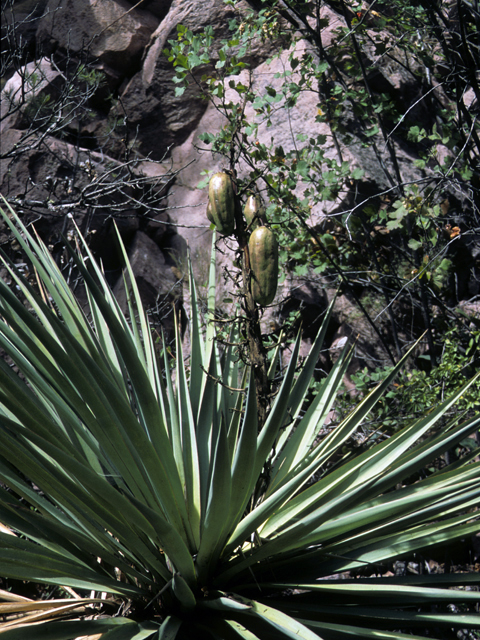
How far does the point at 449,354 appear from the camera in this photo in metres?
2.23

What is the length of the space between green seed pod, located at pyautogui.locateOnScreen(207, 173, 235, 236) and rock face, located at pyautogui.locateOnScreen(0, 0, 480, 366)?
90.7 inches

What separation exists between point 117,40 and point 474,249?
421cm

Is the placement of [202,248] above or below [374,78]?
below

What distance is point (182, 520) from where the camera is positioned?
35.9 inches

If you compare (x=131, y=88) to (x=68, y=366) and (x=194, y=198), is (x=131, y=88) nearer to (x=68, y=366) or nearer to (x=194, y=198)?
(x=194, y=198)

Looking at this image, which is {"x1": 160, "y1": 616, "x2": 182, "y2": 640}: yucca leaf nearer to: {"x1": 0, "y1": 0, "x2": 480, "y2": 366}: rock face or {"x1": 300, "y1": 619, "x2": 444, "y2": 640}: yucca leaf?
{"x1": 300, "y1": 619, "x2": 444, "y2": 640}: yucca leaf

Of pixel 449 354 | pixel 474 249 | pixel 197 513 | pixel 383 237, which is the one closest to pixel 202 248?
pixel 383 237

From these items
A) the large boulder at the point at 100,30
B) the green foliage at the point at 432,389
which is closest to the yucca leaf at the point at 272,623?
the green foliage at the point at 432,389

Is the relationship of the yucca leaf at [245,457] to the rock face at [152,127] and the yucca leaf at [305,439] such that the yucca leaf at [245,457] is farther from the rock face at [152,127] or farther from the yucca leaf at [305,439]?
the rock face at [152,127]

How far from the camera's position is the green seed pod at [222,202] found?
86 centimetres

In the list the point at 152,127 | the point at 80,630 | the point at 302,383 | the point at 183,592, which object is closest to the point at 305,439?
the point at 302,383

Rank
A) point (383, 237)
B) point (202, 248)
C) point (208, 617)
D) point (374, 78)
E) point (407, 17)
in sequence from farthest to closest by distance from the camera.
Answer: point (202, 248)
point (374, 78)
point (383, 237)
point (407, 17)
point (208, 617)

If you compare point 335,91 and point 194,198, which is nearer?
point 335,91

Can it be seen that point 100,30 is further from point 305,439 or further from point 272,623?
point 272,623
